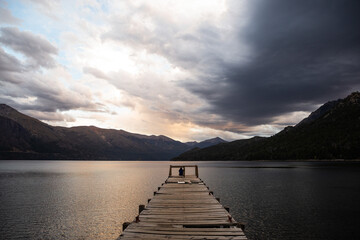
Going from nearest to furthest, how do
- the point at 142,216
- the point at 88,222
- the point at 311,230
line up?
the point at 142,216 → the point at 311,230 → the point at 88,222

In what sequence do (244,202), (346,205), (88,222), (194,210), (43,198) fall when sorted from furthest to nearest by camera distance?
1. (43,198)
2. (244,202)
3. (346,205)
4. (88,222)
5. (194,210)

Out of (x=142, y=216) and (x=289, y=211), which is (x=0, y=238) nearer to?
(x=142, y=216)

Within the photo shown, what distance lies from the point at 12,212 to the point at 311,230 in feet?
126

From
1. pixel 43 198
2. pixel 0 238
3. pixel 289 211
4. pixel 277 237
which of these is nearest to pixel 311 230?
pixel 277 237

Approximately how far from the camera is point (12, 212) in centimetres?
3281

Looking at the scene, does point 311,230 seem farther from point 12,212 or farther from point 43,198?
point 43,198

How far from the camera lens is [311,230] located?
2386 centimetres

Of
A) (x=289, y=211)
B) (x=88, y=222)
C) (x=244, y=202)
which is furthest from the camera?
(x=244, y=202)

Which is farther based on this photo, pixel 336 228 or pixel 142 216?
pixel 336 228

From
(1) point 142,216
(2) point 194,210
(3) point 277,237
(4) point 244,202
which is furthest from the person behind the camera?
(4) point 244,202

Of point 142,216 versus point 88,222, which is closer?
point 142,216

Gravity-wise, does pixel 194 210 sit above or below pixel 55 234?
above

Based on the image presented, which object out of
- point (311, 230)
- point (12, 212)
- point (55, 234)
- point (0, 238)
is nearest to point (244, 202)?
point (311, 230)

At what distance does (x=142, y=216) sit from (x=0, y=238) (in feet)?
58.5
